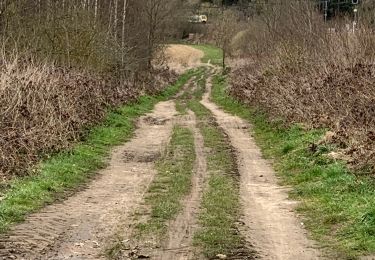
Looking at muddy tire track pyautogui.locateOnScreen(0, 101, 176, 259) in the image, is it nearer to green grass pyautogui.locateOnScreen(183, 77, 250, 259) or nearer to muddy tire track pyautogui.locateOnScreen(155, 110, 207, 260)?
muddy tire track pyautogui.locateOnScreen(155, 110, 207, 260)

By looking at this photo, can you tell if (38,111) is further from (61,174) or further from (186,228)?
(186,228)

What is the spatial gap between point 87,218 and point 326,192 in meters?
4.24

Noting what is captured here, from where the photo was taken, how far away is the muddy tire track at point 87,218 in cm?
662

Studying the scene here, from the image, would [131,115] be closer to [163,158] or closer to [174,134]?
[174,134]

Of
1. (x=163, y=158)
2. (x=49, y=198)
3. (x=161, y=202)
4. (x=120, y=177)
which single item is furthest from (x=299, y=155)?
(x=49, y=198)

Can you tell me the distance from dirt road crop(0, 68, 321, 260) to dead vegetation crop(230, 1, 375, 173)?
7.21 ft

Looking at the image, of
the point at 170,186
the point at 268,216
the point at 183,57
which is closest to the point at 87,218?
the point at 170,186

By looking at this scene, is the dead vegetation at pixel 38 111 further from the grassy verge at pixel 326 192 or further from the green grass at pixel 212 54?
the green grass at pixel 212 54

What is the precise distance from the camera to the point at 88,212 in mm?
8633

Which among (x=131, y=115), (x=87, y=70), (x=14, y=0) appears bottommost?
(x=131, y=115)

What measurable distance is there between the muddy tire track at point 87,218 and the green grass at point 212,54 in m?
52.3

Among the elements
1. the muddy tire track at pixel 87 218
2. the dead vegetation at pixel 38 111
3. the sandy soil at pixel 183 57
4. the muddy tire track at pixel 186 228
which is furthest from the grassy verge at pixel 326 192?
the sandy soil at pixel 183 57

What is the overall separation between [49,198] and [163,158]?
4897 millimetres

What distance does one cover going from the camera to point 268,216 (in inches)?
336
